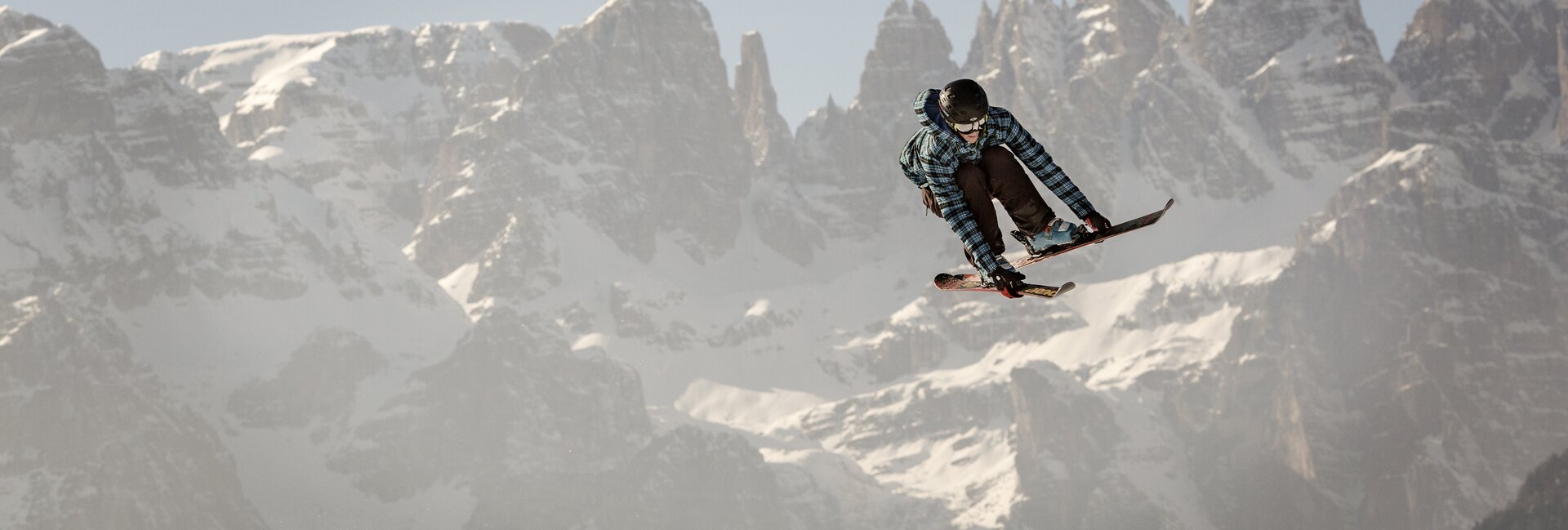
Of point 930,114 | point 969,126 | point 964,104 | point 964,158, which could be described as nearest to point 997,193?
point 964,158

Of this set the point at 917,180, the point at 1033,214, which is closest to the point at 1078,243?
the point at 1033,214

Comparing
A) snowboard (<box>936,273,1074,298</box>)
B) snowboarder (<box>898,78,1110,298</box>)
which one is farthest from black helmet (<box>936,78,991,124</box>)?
snowboard (<box>936,273,1074,298</box>)

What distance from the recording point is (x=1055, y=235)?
20016mm

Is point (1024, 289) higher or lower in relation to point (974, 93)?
lower

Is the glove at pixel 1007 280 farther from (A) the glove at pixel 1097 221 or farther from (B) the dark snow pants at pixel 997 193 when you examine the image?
(A) the glove at pixel 1097 221

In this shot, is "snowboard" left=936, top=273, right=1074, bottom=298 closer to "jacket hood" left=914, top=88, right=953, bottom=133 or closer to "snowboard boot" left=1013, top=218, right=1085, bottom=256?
"snowboard boot" left=1013, top=218, right=1085, bottom=256

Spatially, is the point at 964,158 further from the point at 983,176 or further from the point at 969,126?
the point at 969,126

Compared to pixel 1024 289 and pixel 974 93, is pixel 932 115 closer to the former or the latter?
→ pixel 974 93

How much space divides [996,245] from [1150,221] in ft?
5.28

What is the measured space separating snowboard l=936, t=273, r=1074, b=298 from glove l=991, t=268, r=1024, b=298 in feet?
0.23

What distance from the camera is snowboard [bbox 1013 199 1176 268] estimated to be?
62.1 ft

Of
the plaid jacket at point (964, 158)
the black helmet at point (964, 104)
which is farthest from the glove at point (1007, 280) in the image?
the black helmet at point (964, 104)

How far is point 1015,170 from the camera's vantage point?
19.6 metres

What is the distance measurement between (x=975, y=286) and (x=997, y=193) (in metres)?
1.11
